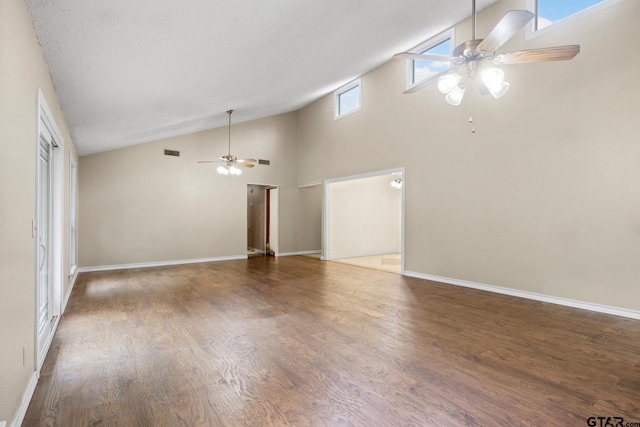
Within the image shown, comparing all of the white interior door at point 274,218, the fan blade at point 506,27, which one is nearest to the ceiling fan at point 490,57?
the fan blade at point 506,27

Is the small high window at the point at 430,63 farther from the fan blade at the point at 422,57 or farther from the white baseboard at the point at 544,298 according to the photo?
the white baseboard at the point at 544,298

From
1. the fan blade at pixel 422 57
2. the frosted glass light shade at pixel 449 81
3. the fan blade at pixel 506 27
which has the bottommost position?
the frosted glass light shade at pixel 449 81

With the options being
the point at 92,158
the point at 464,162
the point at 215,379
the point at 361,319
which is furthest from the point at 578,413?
the point at 92,158

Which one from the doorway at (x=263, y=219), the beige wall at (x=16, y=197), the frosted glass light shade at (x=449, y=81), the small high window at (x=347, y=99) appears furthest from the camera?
the doorway at (x=263, y=219)

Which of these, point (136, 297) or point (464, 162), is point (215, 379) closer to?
point (136, 297)

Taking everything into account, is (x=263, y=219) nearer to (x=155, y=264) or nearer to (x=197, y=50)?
(x=155, y=264)

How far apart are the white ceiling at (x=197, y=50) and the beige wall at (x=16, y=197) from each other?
1.18 feet

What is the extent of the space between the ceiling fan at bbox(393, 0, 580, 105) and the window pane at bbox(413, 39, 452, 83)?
2.55 metres

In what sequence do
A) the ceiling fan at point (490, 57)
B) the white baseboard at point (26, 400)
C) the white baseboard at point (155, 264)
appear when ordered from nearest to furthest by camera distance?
the white baseboard at point (26, 400) < the ceiling fan at point (490, 57) < the white baseboard at point (155, 264)

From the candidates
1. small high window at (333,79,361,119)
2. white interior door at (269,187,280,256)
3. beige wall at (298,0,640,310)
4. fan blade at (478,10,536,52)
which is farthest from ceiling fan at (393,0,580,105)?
white interior door at (269,187,280,256)

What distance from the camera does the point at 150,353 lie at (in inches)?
108

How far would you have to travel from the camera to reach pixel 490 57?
2.98m

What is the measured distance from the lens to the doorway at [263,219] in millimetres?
9469

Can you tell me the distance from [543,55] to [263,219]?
8.42 metres
